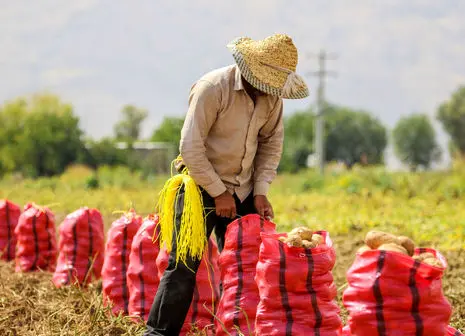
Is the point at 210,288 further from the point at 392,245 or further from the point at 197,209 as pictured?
the point at 392,245

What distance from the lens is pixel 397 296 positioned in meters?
3.02

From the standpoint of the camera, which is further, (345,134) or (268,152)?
(345,134)

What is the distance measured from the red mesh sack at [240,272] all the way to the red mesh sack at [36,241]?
3.17 m

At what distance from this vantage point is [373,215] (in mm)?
10516

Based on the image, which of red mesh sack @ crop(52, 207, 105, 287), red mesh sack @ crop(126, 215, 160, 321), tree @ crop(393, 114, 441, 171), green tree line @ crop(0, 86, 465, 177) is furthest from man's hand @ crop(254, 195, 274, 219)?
tree @ crop(393, 114, 441, 171)

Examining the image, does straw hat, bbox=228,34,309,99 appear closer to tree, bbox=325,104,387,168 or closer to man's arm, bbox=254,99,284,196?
man's arm, bbox=254,99,284,196

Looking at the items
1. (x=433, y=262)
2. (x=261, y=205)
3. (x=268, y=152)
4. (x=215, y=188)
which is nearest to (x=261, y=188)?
(x=261, y=205)

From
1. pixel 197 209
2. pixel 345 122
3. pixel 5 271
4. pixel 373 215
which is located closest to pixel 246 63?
pixel 197 209

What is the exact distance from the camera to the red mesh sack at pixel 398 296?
118 inches

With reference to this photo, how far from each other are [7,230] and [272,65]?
4569 mm

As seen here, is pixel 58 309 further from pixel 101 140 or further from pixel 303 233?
pixel 101 140

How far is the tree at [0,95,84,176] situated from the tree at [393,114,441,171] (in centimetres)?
3986

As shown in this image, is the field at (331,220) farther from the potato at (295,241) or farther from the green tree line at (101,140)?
the green tree line at (101,140)

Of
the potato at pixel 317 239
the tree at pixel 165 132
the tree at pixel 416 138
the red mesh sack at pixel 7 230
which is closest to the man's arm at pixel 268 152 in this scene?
the potato at pixel 317 239
